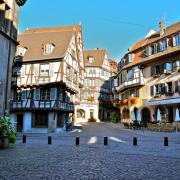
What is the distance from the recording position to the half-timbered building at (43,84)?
31.4 metres

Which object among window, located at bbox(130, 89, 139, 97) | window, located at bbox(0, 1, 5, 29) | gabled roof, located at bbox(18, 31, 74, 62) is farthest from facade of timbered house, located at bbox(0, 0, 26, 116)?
window, located at bbox(130, 89, 139, 97)

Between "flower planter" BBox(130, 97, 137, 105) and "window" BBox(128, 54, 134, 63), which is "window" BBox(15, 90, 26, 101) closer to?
"flower planter" BBox(130, 97, 137, 105)

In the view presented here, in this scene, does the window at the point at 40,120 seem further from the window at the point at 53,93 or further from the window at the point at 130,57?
the window at the point at 130,57

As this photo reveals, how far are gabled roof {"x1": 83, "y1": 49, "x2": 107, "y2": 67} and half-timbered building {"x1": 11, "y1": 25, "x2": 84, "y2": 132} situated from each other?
25622 millimetres

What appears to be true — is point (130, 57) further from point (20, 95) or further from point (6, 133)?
point (6, 133)

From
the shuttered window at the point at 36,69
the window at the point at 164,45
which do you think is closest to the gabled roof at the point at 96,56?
the window at the point at 164,45

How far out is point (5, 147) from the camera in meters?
14.2

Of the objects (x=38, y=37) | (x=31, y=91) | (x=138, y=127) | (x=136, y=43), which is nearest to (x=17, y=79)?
(x=31, y=91)

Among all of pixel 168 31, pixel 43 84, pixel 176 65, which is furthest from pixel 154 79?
pixel 43 84

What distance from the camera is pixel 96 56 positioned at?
61.9 m

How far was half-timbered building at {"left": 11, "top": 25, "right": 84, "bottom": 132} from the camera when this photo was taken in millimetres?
31438

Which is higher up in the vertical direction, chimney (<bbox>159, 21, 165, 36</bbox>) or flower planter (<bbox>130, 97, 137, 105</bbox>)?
chimney (<bbox>159, 21, 165, 36</bbox>)

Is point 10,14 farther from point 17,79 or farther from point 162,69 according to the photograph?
point 162,69

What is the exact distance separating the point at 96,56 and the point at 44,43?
28.8 metres
